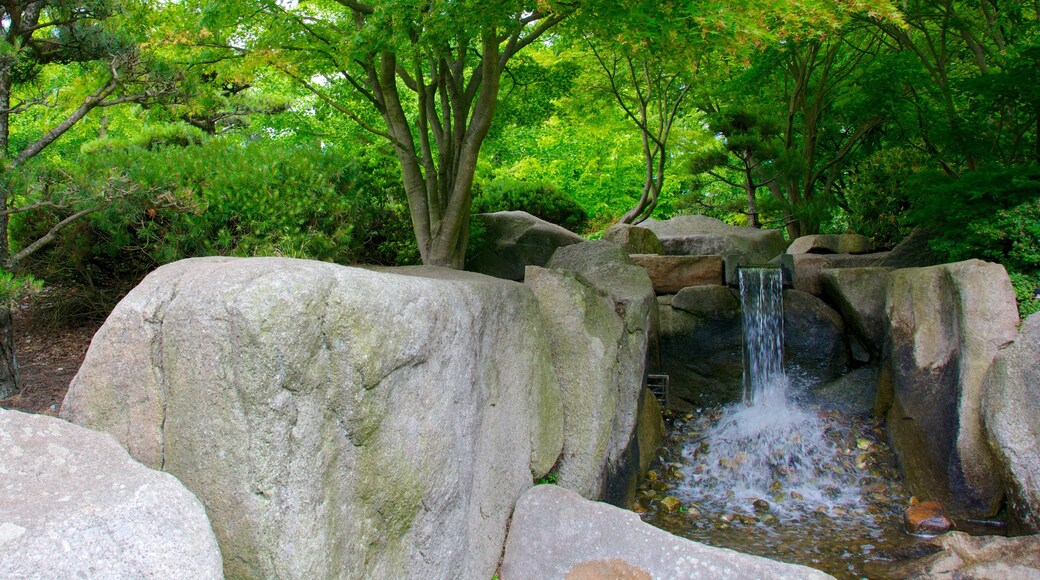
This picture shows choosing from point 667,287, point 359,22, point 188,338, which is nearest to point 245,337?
point 188,338

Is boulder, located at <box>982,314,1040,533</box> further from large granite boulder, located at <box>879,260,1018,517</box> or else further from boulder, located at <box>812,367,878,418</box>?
boulder, located at <box>812,367,878,418</box>

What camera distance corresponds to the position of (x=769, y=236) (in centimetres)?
1069

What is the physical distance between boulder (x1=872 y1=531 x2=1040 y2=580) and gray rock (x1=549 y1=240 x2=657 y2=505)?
6.42ft

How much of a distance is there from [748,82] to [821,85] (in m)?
3.32

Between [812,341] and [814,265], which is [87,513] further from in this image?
[814,265]

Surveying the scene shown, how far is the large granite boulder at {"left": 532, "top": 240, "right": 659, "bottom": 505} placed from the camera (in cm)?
552

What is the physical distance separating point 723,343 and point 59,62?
24.2 ft

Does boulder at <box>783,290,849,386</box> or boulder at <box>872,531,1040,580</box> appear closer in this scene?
boulder at <box>872,531,1040,580</box>

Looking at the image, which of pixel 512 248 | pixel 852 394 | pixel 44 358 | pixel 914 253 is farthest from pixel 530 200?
pixel 44 358

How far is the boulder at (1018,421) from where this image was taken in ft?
16.7

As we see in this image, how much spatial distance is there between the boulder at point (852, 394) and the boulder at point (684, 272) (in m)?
1.89

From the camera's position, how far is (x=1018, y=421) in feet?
17.2

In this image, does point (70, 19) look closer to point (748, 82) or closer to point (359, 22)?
point (359, 22)

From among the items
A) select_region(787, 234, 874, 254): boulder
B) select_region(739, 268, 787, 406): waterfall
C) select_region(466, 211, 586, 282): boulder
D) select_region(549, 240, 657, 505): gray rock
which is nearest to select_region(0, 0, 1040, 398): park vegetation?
select_region(466, 211, 586, 282): boulder
